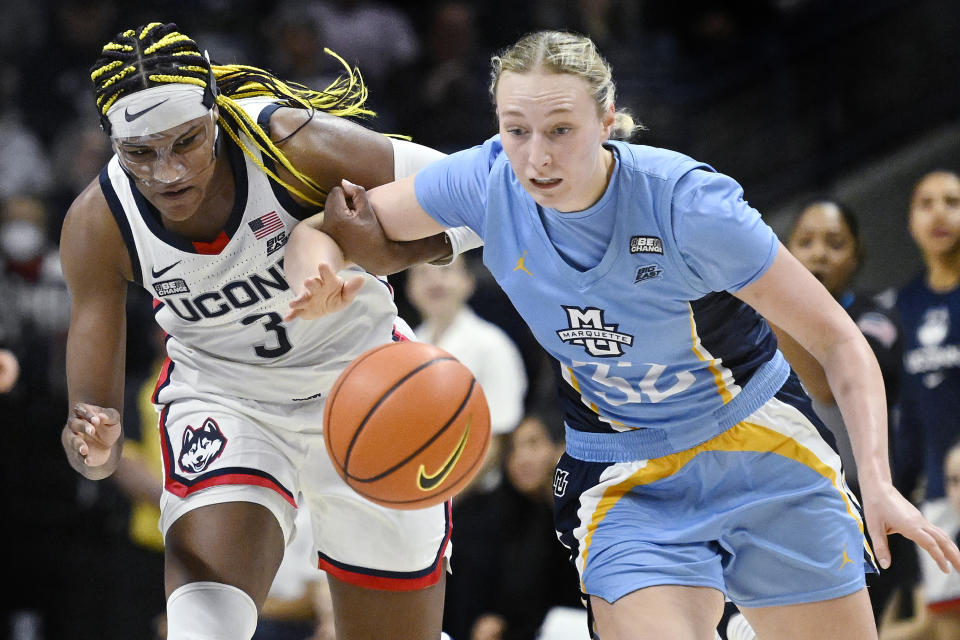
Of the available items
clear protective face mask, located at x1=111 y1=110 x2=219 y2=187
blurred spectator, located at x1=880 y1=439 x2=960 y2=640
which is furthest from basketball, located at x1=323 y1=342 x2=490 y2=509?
blurred spectator, located at x1=880 y1=439 x2=960 y2=640

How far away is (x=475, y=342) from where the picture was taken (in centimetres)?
679

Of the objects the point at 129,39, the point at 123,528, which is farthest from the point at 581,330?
the point at 123,528

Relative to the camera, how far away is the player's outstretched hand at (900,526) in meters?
2.84

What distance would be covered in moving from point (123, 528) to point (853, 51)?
603cm

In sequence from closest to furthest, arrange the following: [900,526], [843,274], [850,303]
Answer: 1. [900,526]
2. [850,303]
3. [843,274]

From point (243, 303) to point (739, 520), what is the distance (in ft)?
5.19

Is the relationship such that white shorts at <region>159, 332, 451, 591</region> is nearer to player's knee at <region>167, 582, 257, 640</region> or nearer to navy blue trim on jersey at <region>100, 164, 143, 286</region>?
player's knee at <region>167, 582, 257, 640</region>

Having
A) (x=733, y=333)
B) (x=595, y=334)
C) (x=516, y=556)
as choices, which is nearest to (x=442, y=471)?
(x=595, y=334)

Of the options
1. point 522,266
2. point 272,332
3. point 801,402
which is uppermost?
point 522,266

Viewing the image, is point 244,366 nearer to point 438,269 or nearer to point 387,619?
point 387,619

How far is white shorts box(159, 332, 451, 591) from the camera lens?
388 centimetres

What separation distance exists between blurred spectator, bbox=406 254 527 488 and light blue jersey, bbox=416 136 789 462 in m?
3.05

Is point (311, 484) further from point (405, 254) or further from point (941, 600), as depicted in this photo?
point (941, 600)

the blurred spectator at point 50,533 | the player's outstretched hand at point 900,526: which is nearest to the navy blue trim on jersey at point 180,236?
the player's outstretched hand at point 900,526
